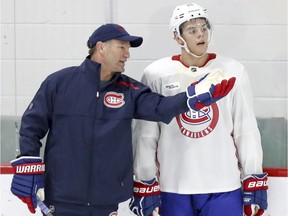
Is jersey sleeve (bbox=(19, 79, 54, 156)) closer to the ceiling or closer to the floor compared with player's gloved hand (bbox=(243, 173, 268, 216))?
closer to the ceiling

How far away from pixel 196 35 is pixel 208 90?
0.31m

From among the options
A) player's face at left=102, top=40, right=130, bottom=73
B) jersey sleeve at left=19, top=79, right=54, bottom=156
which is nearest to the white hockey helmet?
player's face at left=102, top=40, right=130, bottom=73

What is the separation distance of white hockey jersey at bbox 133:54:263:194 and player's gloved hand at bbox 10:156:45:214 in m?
0.44

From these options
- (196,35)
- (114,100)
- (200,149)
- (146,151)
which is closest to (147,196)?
(146,151)

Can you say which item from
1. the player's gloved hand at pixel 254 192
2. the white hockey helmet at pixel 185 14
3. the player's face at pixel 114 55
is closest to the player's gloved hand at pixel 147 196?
the player's gloved hand at pixel 254 192

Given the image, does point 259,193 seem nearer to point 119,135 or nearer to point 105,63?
point 119,135

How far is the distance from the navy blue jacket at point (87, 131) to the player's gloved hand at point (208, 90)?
5 centimetres

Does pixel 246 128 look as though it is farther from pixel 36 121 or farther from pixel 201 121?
pixel 36 121

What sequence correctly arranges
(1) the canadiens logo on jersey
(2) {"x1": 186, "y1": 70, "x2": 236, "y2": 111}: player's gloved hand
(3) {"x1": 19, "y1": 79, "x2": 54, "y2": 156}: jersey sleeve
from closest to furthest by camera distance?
1. (2) {"x1": 186, "y1": 70, "x2": 236, "y2": 111}: player's gloved hand
2. (3) {"x1": 19, "y1": 79, "x2": 54, "y2": 156}: jersey sleeve
3. (1) the canadiens logo on jersey

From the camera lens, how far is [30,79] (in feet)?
9.70

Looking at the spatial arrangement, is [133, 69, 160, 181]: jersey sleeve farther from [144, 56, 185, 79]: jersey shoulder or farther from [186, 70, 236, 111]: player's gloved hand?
[186, 70, 236, 111]: player's gloved hand

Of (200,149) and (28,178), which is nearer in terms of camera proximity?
(28,178)

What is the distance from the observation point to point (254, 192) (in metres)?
2.45

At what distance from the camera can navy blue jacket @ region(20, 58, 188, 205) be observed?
2287 millimetres
